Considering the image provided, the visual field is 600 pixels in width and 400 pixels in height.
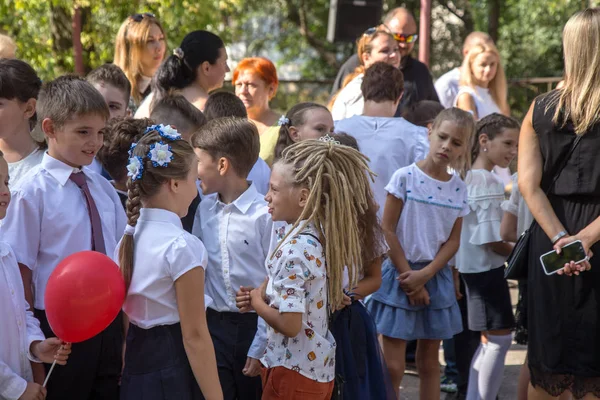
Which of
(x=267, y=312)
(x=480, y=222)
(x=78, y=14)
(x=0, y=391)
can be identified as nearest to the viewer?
(x=0, y=391)

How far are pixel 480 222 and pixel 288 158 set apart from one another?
6.78 feet

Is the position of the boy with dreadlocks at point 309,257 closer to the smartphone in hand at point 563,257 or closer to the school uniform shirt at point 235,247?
the school uniform shirt at point 235,247

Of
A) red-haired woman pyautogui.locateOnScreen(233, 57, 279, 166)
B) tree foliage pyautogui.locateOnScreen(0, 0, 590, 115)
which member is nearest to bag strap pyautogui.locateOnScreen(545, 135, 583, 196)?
red-haired woman pyautogui.locateOnScreen(233, 57, 279, 166)

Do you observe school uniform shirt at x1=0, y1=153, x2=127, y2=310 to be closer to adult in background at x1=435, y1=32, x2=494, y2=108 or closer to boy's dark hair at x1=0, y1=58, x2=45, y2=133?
boy's dark hair at x1=0, y1=58, x2=45, y2=133

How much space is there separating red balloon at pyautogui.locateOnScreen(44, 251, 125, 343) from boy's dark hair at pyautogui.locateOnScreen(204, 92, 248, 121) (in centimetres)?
185

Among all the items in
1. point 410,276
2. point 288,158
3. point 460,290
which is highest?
point 288,158

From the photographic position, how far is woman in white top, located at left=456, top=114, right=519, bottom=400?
15.9 ft

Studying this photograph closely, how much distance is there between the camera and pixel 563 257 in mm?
3691

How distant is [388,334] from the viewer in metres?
4.50

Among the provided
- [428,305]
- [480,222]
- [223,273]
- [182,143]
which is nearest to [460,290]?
[480,222]

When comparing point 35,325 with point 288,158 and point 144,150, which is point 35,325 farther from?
point 288,158

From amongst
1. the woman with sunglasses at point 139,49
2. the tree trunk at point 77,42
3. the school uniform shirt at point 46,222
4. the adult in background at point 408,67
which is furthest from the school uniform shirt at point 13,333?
the tree trunk at point 77,42

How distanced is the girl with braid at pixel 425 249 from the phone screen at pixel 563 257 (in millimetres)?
846

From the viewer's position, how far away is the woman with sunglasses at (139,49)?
595cm
